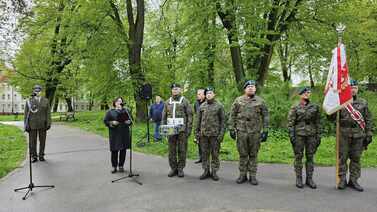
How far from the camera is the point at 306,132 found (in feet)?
20.4

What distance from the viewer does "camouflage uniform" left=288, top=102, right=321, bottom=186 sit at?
20.5 feet

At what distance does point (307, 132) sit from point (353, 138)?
81cm

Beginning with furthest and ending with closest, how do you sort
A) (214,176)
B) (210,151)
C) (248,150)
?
1. (210,151)
2. (214,176)
3. (248,150)

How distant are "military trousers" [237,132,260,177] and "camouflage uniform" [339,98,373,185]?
5.03 feet

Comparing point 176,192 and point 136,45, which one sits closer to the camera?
point 176,192

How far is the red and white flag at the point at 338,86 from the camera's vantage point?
239 inches

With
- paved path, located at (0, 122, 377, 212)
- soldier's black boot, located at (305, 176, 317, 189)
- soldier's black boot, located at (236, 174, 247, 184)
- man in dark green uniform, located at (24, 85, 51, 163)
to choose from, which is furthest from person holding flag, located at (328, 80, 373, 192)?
man in dark green uniform, located at (24, 85, 51, 163)

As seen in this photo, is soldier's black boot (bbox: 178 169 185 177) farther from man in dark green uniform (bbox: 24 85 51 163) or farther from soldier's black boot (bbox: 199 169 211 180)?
man in dark green uniform (bbox: 24 85 51 163)

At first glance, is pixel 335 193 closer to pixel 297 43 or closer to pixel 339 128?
pixel 339 128

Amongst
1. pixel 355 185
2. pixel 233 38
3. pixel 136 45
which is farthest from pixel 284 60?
pixel 355 185

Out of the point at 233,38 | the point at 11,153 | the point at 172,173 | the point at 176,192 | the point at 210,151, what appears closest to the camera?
the point at 176,192

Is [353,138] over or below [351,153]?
over

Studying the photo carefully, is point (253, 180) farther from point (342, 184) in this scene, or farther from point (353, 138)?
point (353, 138)

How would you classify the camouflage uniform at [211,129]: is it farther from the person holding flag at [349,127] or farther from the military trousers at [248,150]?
the person holding flag at [349,127]
